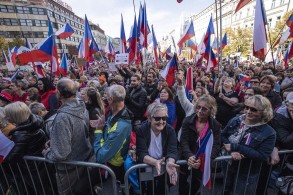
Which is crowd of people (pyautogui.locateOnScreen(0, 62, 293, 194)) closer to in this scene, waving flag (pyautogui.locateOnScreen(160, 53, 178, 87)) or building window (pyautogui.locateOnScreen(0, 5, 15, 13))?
waving flag (pyautogui.locateOnScreen(160, 53, 178, 87))

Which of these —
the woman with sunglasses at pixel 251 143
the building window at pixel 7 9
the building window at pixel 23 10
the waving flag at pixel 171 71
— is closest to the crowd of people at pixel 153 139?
the woman with sunglasses at pixel 251 143

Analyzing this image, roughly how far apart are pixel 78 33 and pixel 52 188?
77.2m

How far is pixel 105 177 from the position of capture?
260 centimetres

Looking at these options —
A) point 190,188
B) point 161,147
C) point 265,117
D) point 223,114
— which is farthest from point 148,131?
point 223,114

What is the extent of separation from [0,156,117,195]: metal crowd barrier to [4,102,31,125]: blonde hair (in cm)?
50

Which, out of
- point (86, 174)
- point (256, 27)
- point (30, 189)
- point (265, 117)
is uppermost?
point (256, 27)

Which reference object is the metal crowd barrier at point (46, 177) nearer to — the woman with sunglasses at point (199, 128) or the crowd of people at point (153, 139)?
the crowd of people at point (153, 139)

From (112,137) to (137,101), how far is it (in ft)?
8.80

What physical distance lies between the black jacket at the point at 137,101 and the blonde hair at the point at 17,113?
2.53m

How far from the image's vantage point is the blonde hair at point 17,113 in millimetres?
2475

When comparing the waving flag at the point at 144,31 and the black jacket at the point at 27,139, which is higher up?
the waving flag at the point at 144,31

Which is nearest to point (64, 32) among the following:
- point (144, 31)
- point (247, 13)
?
point (144, 31)

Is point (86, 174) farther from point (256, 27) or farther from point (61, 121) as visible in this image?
point (256, 27)

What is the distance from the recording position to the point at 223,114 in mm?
4047
